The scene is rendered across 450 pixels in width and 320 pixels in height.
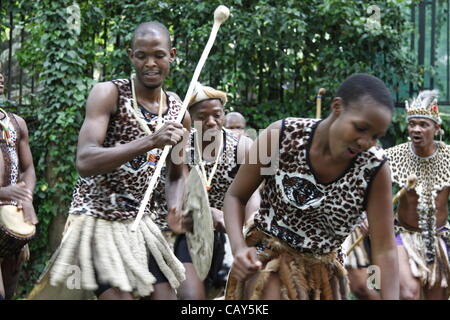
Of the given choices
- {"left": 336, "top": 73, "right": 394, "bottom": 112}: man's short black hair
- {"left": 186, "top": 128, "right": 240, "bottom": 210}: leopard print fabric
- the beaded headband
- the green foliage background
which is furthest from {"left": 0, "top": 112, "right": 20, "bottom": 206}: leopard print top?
the beaded headband

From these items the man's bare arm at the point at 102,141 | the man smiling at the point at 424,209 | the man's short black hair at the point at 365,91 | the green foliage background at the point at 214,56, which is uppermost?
the green foliage background at the point at 214,56

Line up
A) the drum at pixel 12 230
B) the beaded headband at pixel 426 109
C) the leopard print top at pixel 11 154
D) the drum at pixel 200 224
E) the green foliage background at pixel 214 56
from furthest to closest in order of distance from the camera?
the green foliage background at pixel 214 56 → the beaded headband at pixel 426 109 → the leopard print top at pixel 11 154 → the drum at pixel 12 230 → the drum at pixel 200 224

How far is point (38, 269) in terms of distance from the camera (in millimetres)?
8656

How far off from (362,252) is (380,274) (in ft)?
11.2

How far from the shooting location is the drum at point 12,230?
226 inches

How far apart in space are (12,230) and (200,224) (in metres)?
2.23

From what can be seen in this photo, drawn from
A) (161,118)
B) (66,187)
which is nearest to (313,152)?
(161,118)

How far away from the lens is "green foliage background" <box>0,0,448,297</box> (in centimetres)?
874

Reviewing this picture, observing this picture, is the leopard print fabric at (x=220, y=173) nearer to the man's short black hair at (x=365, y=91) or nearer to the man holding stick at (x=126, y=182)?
the man holding stick at (x=126, y=182)

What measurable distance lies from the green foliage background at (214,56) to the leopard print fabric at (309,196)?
517 cm

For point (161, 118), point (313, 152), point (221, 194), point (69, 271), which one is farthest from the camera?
point (221, 194)

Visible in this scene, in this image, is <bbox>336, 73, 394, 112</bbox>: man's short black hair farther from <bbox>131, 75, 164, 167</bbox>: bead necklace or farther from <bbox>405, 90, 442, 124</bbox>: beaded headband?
<bbox>405, 90, 442, 124</bbox>: beaded headband

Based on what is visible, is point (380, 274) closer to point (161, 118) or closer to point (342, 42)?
point (161, 118)

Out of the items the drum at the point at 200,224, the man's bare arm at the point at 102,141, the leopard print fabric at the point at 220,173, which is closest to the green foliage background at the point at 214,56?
the leopard print fabric at the point at 220,173
